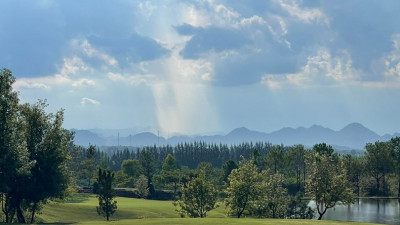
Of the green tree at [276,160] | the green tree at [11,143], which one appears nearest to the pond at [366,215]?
the green tree at [276,160]

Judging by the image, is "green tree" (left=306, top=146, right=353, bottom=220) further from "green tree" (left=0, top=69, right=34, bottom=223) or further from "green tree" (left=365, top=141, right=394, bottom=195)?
"green tree" (left=365, top=141, right=394, bottom=195)

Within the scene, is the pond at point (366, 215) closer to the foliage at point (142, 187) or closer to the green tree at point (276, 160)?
the green tree at point (276, 160)

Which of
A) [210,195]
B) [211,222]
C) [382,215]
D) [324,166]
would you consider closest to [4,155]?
[211,222]

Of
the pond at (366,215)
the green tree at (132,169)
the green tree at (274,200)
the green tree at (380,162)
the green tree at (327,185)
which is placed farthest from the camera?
the green tree at (132,169)

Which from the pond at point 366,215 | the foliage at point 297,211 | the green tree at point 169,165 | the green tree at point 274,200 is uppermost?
the green tree at point 169,165

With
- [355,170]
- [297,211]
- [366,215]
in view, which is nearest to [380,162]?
[355,170]

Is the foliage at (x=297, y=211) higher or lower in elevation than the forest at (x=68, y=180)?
lower

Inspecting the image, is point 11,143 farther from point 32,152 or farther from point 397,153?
point 397,153

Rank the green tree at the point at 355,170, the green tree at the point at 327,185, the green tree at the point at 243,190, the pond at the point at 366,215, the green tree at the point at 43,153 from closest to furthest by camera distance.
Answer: the green tree at the point at 43,153 < the green tree at the point at 243,190 < the green tree at the point at 327,185 < the pond at the point at 366,215 < the green tree at the point at 355,170

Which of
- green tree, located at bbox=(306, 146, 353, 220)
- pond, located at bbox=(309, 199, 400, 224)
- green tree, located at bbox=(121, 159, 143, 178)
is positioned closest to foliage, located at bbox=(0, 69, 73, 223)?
green tree, located at bbox=(306, 146, 353, 220)

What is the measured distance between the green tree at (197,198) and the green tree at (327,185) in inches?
656

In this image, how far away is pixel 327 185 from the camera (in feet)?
251

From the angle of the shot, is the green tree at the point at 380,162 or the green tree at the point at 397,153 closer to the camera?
the green tree at the point at 397,153

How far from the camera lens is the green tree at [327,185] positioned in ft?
248
